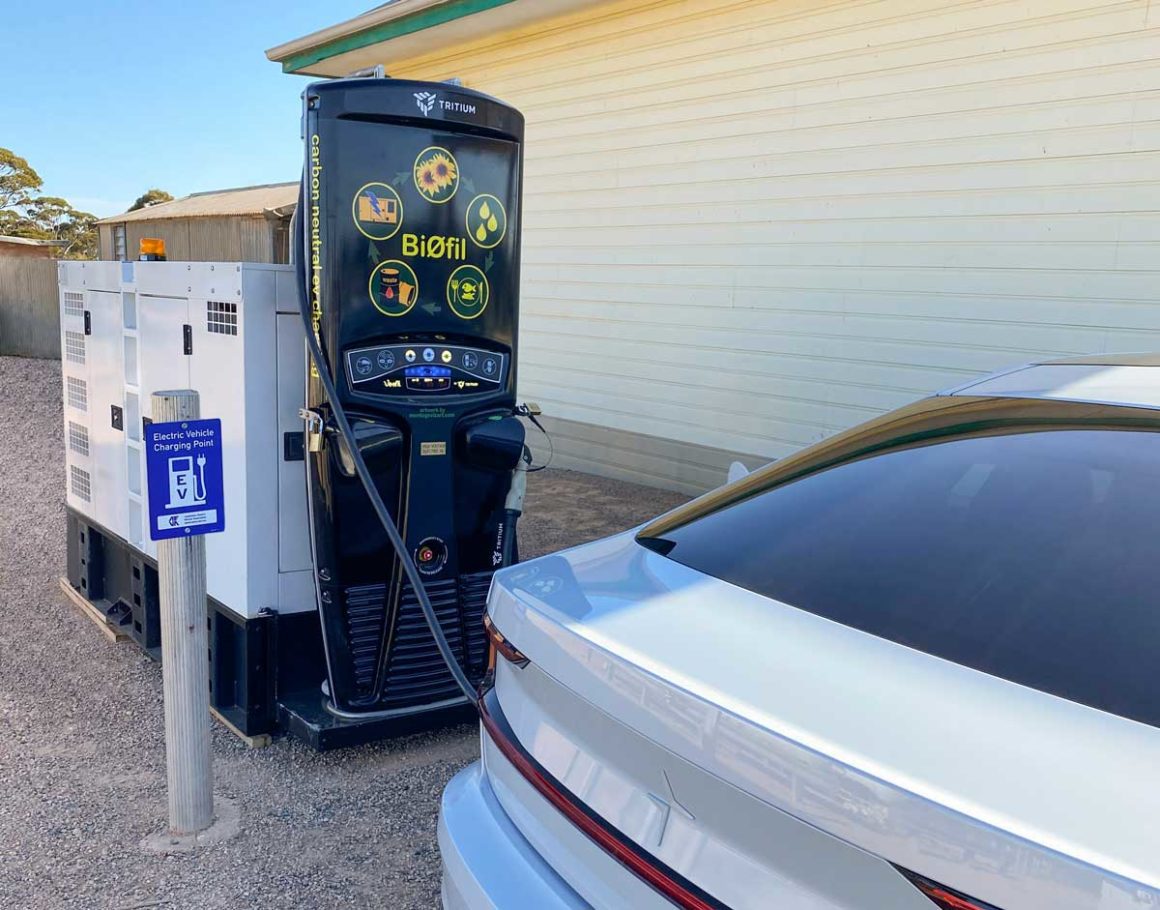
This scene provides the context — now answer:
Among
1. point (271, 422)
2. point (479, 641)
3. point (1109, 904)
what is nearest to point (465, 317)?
point (271, 422)

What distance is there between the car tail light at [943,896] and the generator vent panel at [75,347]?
16.8 feet

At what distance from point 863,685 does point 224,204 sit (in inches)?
828

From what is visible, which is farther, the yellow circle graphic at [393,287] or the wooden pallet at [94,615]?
the wooden pallet at [94,615]

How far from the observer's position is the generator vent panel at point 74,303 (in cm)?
519

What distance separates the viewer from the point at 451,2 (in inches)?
366

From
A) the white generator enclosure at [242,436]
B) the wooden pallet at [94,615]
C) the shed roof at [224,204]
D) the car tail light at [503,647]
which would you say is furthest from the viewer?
the shed roof at [224,204]

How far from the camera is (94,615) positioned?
530cm

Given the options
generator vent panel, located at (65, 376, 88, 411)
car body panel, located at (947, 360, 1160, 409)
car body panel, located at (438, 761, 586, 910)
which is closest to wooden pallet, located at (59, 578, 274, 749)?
generator vent panel, located at (65, 376, 88, 411)

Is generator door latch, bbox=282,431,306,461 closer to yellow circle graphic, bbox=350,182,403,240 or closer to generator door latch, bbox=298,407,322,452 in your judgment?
generator door latch, bbox=298,407,322,452

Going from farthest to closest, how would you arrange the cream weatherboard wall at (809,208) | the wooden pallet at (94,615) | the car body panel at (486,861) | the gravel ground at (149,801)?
1. the cream weatherboard wall at (809,208)
2. the wooden pallet at (94,615)
3. the gravel ground at (149,801)
4. the car body panel at (486,861)

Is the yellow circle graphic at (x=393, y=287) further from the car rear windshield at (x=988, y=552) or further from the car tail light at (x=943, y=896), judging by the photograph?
the car tail light at (x=943, y=896)

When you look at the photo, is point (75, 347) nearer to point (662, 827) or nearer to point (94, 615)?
point (94, 615)

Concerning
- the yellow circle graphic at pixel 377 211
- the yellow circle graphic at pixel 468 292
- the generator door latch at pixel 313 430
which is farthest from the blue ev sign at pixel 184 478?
the yellow circle graphic at pixel 468 292

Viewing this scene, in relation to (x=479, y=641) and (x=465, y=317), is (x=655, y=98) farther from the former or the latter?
(x=479, y=641)
